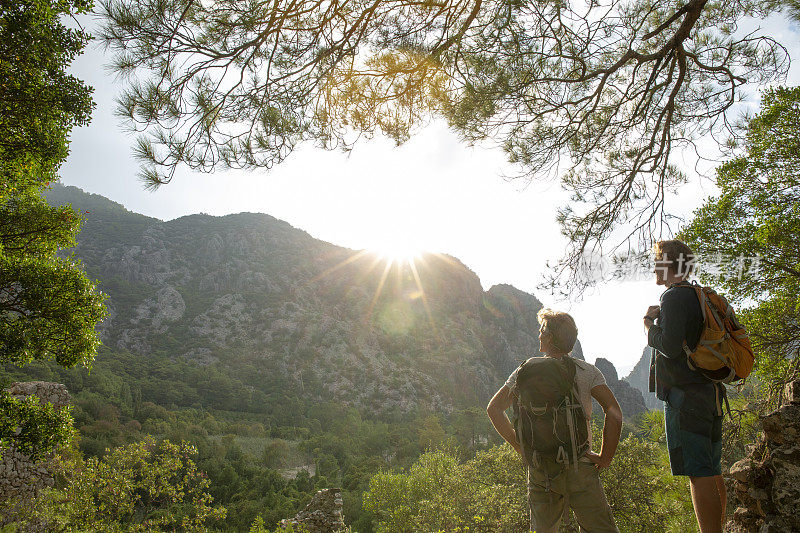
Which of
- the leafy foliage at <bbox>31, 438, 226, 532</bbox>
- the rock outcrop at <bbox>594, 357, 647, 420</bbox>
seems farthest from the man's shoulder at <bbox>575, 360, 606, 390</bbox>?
the rock outcrop at <bbox>594, 357, 647, 420</bbox>

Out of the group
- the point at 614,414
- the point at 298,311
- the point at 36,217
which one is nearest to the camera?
the point at 614,414

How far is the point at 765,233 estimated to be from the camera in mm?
4656

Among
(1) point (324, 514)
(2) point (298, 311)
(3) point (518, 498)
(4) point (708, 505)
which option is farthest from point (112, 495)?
(2) point (298, 311)

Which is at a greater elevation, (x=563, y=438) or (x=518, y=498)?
(x=563, y=438)

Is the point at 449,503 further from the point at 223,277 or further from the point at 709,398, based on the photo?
the point at 223,277

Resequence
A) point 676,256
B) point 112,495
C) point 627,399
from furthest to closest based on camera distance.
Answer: point 627,399 → point 112,495 → point 676,256

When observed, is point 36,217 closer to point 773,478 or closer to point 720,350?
point 720,350

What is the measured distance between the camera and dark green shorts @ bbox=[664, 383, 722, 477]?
174 centimetres

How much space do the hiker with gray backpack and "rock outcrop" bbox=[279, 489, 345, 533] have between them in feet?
31.9

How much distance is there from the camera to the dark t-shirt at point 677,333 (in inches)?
70.0

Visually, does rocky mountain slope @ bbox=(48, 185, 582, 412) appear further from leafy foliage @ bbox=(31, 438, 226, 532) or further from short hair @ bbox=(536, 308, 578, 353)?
short hair @ bbox=(536, 308, 578, 353)

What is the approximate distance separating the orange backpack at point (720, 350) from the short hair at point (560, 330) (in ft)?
1.65

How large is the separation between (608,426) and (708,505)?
53 cm

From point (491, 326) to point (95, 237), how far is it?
67.1m
